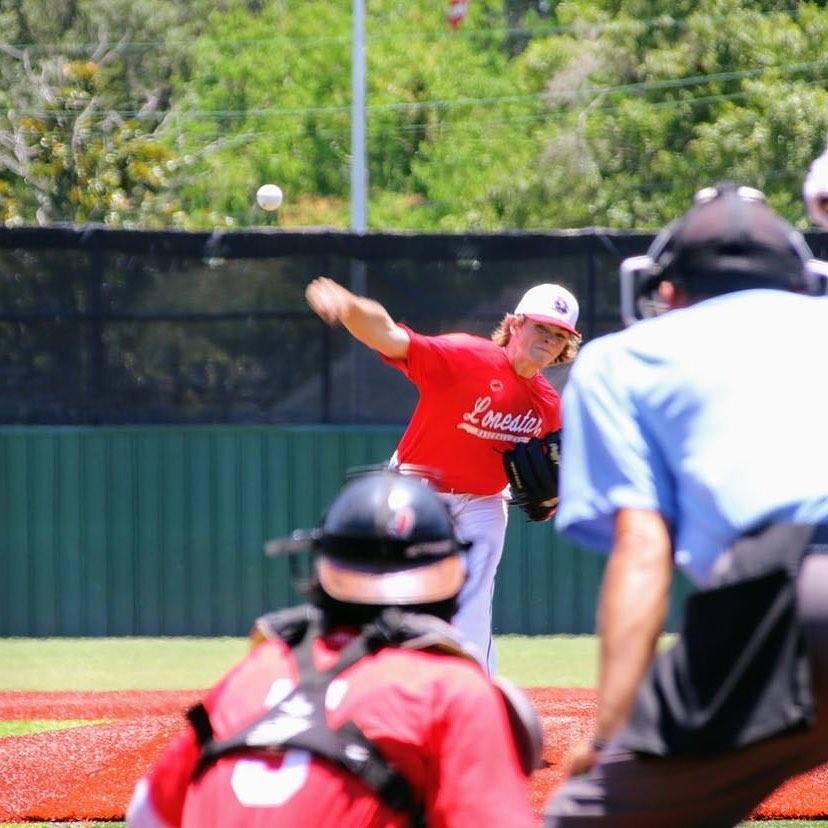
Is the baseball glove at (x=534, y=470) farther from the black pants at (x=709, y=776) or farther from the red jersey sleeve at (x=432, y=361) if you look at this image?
the black pants at (x=709, y=776)

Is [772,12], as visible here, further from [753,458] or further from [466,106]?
[753,458]

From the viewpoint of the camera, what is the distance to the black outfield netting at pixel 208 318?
10.9 meters

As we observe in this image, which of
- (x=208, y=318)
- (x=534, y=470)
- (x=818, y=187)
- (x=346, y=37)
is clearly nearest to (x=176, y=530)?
(x=208, y=318)

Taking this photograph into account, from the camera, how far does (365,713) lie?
217 centimetres

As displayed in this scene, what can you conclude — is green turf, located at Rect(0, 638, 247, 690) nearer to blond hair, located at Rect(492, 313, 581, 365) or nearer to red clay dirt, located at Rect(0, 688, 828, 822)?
red clay dirt, located at Rect(0, 688, 828, 822)

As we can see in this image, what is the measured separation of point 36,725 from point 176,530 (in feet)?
10.4

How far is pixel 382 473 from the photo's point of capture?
242 centimetres

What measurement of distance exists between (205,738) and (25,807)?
3.58m

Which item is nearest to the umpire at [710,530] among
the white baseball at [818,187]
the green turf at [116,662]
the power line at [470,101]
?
the white baseball at [818,187]

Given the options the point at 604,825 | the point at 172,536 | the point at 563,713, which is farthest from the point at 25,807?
the point at 172,536

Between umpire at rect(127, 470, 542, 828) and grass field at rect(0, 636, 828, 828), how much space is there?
274 inches

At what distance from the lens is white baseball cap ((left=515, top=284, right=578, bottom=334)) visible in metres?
6.49

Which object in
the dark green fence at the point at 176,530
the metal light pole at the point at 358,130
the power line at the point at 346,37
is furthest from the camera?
the power line at the point at 346,37

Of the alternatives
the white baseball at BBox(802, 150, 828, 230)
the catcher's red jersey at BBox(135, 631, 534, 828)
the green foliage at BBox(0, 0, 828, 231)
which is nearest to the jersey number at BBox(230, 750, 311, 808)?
the catcher's red jersey at BBox(135, 631, 534, 828)
